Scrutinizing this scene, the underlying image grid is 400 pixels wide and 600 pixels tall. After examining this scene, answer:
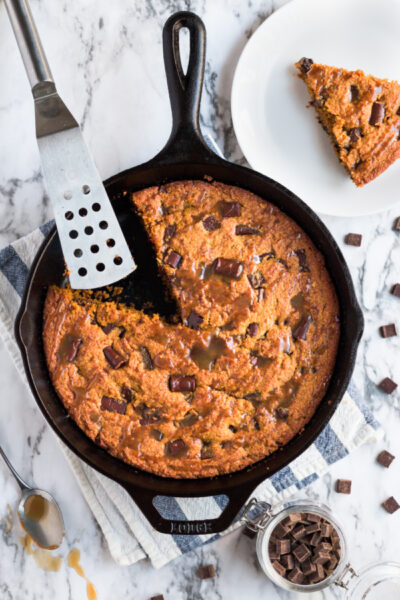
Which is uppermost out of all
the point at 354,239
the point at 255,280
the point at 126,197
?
the point at 126,197

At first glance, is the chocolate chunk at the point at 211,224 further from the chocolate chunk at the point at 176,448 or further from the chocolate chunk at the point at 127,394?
the chocolate chunk at the point at 176,448

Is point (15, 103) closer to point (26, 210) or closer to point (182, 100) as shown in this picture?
point (26, 210)

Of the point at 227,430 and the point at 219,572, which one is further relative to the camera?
the point at 219,572

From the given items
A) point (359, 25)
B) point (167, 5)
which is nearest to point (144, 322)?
point (167, 5)

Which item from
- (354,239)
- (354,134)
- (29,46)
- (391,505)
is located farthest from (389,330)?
(29,46)

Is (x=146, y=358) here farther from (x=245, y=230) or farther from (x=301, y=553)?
(x=301, y=553)

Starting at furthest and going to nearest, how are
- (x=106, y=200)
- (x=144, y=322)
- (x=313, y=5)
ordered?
(x=313, y=5) → (x=144, y=322) → (x=106, y=200)

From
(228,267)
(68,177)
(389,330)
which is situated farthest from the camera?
(389,330)
